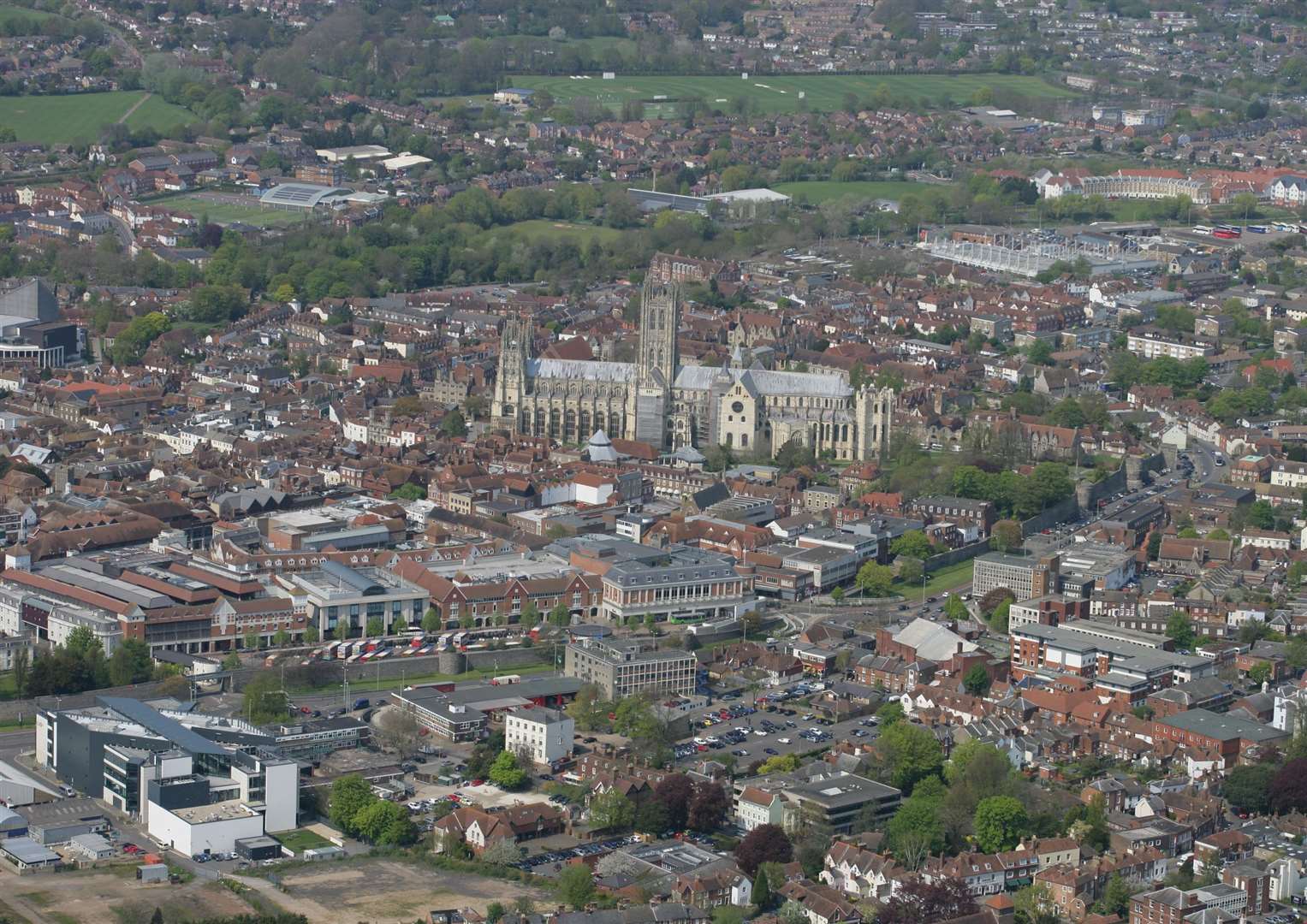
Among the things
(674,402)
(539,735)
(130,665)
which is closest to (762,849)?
(539,735)

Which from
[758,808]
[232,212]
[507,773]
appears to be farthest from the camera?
[232,212]

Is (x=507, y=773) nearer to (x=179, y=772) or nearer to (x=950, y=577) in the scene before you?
(x=179, y=772)

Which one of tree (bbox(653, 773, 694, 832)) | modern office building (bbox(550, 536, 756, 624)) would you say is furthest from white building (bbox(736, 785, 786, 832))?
modern office building (bbox(550, 536, 756, 624))

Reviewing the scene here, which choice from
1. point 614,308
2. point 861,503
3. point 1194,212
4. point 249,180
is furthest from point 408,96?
point 861,503

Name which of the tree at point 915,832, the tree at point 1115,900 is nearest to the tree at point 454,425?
the tree at point 915,832

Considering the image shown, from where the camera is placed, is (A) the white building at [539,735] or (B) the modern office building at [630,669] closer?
(A) the white building at [539,735]

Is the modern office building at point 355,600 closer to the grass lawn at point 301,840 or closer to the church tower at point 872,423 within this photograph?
the grass lawn at point 301,840

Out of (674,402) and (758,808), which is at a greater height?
(674,402)
